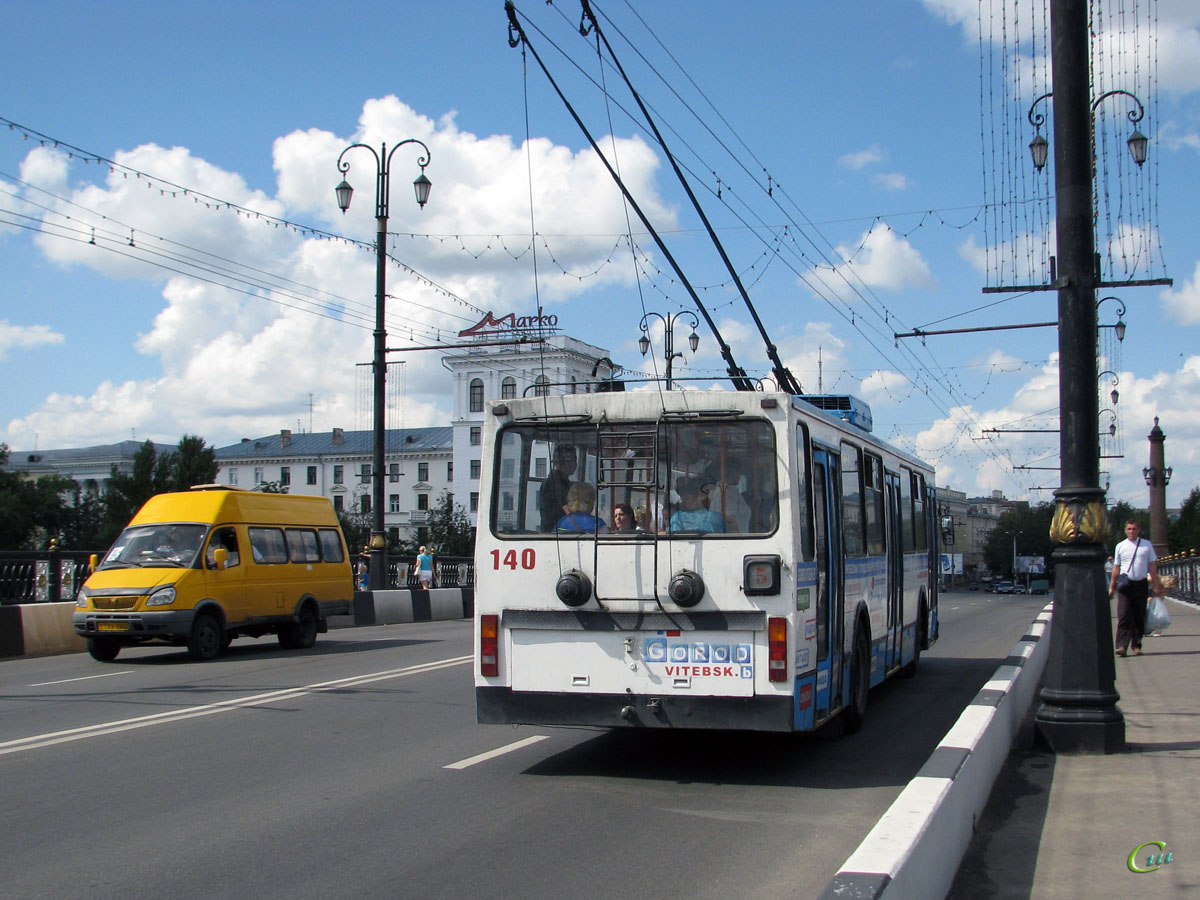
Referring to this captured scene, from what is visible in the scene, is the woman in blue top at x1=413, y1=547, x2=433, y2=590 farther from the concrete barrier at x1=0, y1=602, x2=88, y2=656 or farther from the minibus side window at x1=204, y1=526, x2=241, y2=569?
the minibus side window at x1=204, y1=526, x2=241, y2=569

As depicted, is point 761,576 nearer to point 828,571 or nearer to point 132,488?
point 828,571

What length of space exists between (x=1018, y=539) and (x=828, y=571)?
12597cm

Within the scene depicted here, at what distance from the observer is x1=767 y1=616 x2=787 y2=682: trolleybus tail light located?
309 inches

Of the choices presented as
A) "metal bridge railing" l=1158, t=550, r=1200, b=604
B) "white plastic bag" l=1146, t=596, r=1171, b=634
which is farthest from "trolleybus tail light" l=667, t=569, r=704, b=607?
"metal bridge railing" l=1158, t=550, r=1200, b=604

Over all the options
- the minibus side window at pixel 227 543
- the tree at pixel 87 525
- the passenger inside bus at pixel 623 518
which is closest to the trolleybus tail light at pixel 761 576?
the passenger inside bus at pixel 623 518

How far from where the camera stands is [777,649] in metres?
7.86

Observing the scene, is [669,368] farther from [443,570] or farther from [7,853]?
[7,853]

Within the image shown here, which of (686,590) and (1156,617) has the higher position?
(686,590)

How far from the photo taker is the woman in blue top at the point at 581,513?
27.6 ft

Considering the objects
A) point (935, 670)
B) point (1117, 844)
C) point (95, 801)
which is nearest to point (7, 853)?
point (95, 801)

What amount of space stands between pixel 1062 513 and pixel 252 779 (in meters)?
6.00

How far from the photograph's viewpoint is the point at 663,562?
815cm

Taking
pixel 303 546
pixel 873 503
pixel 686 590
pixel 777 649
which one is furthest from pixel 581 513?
pixel 303 546

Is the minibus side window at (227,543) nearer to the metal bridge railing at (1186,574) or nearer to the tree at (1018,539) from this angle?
the metal bridge railing at (1186,574)
